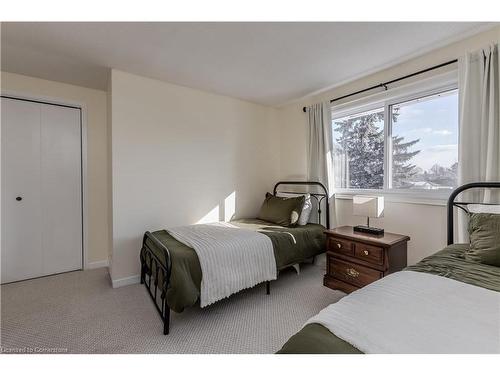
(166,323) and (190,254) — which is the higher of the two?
(190,254)

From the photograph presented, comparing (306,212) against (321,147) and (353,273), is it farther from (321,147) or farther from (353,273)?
(353,273)

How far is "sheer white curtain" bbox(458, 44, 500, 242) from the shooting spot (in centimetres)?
191

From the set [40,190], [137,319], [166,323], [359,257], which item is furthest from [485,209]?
[40,190]

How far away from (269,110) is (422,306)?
3.77m

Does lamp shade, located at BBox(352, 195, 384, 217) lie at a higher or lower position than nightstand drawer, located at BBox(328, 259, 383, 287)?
higher

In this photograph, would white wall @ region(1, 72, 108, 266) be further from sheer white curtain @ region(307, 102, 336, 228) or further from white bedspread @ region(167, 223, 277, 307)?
sheer white curtain @ region(307, 102, 336, 228)

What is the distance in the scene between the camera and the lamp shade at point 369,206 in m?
2.36

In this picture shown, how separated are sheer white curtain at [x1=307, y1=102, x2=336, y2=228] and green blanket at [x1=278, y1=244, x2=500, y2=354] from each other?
162cm

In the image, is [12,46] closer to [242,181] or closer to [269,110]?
[242,181]

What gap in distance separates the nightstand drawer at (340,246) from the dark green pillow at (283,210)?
666 mm

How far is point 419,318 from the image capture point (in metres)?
0.89

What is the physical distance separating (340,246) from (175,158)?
7.61ft

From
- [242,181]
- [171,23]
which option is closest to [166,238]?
[242,181]

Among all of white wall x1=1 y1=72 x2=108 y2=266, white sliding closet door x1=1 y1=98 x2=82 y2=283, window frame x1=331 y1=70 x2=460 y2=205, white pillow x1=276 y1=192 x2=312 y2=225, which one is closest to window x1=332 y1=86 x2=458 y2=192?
window frame x1=331 y1=70 x2=460 y2=205
